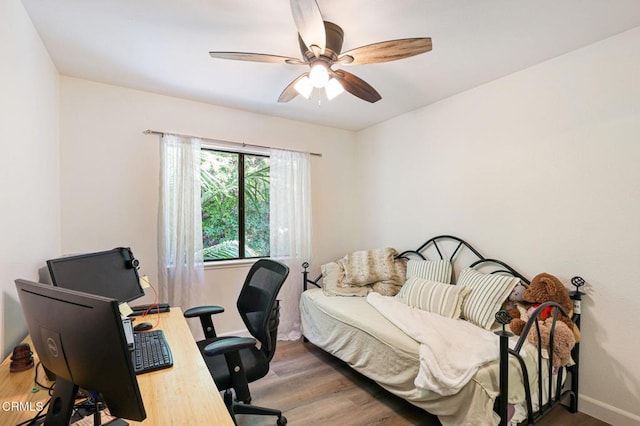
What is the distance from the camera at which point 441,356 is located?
172 centimetres

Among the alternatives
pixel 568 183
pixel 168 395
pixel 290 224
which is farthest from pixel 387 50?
pixel 290 224

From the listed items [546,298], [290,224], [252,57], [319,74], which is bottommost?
[546,298]

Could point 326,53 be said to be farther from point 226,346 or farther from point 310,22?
point 226,346

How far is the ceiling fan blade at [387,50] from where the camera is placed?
1513 mm

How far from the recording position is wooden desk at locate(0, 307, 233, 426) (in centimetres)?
93

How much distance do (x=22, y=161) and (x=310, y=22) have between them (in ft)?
5.29

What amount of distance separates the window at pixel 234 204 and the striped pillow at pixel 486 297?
2.09 meters

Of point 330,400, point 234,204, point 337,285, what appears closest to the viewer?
point 330,400

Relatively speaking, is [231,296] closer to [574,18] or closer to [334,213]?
[334,213]

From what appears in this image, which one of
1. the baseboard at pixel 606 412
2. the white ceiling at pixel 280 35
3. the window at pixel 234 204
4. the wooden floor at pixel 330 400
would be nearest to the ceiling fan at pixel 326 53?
the white ceiling at pixel 280 35

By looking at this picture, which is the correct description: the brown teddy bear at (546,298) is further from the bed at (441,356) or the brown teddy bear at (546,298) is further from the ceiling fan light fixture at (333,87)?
the ceiling fan light fixture at (333,87)

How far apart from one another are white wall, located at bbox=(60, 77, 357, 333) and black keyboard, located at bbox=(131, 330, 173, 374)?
1.36 metres

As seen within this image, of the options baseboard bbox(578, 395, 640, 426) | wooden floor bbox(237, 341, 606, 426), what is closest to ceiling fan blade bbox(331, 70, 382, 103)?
wooden floor bbox(237, 341, 606, 426)

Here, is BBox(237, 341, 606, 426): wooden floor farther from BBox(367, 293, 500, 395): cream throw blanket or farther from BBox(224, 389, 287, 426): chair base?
BBox(367, 293, 500, 395): cream throw blanket
